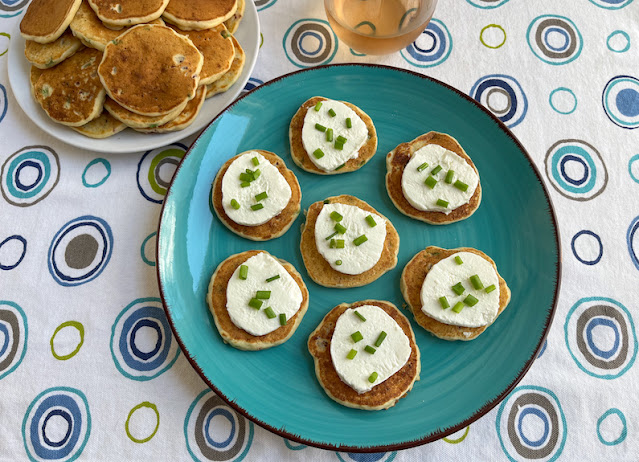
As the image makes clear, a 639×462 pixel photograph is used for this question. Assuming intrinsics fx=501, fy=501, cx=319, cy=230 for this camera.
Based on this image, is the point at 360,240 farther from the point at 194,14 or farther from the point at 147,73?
the point at 194,14

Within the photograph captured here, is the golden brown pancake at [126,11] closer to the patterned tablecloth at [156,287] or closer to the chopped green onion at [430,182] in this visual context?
the patterned tablecloth at [156,287]

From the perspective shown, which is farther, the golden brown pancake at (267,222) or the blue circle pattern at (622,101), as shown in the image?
the blue circle pattern at (622,101)

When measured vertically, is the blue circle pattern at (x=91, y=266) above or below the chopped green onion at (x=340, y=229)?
below

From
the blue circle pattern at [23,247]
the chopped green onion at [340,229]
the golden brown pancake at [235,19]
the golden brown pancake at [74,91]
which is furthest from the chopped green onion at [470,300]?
the blue circle pattern at [23,247]

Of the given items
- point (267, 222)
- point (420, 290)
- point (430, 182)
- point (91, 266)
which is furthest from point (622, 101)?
point (91, 266)

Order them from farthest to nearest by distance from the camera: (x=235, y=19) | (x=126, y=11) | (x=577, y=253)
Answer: (x=235, y=19), (x=577, y=253), (x=126, y=11)

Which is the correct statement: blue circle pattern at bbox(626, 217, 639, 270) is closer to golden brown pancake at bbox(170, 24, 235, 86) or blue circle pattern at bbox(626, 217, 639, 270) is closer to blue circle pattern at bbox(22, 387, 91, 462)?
golden brown pancake at bbox(170, 24, 235, 86)
